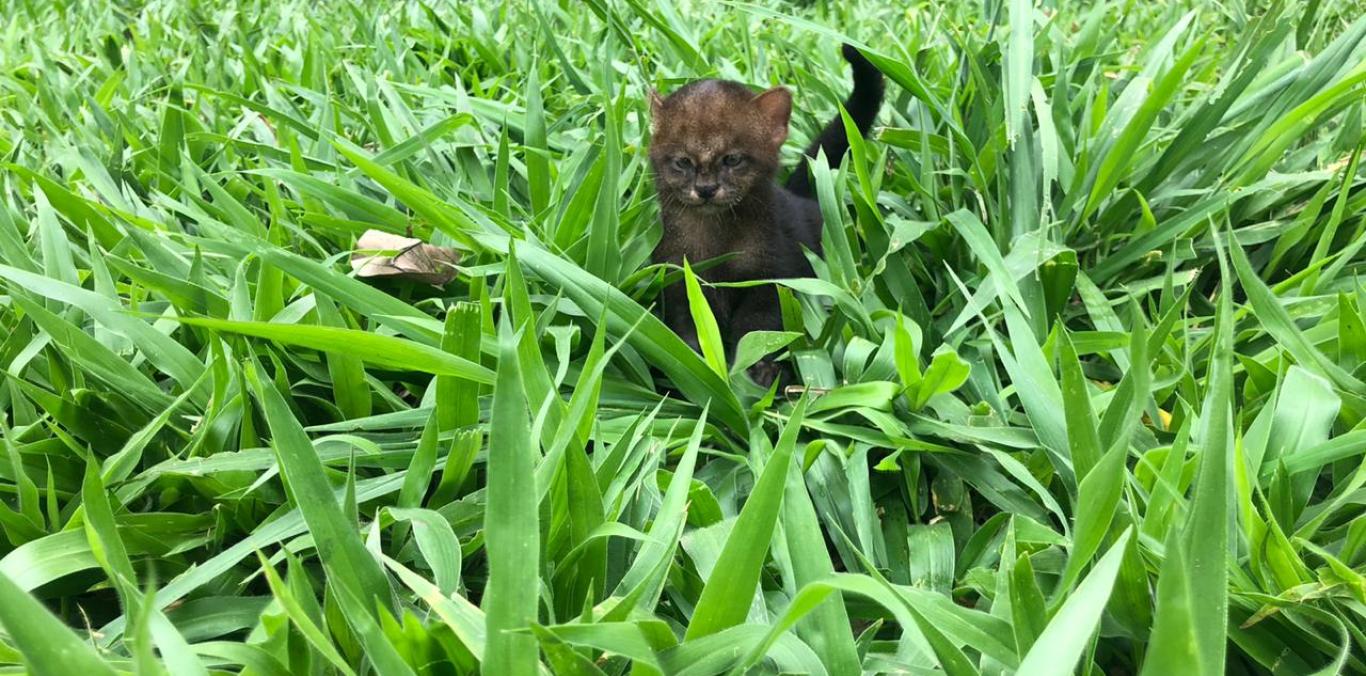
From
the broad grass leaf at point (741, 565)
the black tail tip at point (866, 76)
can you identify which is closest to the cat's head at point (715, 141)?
the black tail tip at point (866, 76)

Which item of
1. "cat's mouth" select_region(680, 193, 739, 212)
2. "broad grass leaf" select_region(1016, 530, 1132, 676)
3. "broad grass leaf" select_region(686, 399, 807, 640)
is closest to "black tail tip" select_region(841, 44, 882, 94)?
"cat's mouth" select_region(680, 193, 739, 212)

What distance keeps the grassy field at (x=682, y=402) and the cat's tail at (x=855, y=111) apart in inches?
3.7

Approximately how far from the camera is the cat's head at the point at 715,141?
8.28 ft

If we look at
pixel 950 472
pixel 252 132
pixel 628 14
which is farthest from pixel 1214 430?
pixel 628 14

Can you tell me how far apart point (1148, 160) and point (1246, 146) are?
0.75ft

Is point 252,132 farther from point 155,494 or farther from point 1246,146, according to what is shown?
point 1246,146

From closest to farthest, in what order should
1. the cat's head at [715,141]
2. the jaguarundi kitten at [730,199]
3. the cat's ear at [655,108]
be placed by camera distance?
the jaguarundi kitten at [730,199], the cat's head at [715,141], the cat's ear at [655,108]

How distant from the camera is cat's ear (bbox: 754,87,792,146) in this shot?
2605 mm

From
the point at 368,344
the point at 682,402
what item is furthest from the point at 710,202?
the point at 368,344

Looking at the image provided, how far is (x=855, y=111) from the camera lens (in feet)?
9.22

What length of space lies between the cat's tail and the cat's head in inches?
8.1

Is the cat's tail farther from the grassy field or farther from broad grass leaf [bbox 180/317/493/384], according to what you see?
broad grass leaf [bbox 180/317/493/384]

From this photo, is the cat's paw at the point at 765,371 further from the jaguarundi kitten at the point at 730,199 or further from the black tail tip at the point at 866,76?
the black tail tip at the point at 866,76

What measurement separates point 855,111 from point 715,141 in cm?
52
